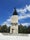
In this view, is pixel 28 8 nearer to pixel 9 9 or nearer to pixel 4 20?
pixel 9 9

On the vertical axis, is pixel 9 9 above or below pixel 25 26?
above

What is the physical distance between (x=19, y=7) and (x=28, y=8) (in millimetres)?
181

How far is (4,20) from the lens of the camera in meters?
2.44

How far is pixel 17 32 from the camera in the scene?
2.38m

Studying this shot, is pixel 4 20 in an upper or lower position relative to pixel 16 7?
lower

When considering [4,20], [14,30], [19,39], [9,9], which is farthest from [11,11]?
Answer: [19,39]

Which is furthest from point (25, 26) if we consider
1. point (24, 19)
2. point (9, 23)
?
point (9, 23)

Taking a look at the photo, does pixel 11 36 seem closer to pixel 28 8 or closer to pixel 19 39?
pixel 19 39

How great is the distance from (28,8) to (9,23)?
48 centimetres

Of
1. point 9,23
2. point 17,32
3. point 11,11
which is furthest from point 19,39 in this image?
point 11,11

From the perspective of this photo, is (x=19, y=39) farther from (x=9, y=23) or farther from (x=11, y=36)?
(x=9, y=23)

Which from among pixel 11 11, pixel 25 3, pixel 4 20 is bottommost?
pixel 4 20

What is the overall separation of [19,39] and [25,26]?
0.90ft

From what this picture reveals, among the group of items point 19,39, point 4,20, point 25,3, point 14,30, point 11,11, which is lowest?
point 19,39
